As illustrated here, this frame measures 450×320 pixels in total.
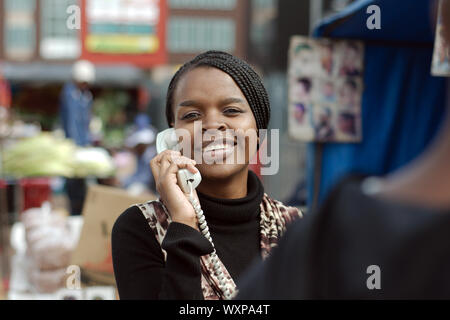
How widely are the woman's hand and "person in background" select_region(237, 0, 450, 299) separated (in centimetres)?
49

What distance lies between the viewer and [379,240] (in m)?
0.49

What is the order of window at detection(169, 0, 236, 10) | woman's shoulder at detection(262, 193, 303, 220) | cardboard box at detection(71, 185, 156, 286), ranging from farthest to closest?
window at detection(169, 0, 236, 10) → cardboard box at detection(71, 185, 156, 286) → woman's shoulder at detection(262, 193, 303, 220)

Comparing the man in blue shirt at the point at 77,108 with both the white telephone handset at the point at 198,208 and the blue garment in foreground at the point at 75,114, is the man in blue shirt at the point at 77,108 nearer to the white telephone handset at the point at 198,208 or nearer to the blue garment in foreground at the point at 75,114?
the blue garment in foreground at the point at 75,114

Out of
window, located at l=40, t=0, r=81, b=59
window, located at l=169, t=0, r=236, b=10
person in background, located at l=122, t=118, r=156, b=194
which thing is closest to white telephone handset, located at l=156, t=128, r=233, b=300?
person in background, located at l=122, t=118, r=156, b=194

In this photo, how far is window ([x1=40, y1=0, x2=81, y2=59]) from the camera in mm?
23156

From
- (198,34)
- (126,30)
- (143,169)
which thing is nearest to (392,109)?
(143,169)

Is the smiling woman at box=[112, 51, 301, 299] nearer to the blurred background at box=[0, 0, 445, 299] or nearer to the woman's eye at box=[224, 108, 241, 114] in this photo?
the woman's eye at box=[224, 108, 241, 114]

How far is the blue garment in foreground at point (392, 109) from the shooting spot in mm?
3682

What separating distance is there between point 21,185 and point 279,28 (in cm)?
710

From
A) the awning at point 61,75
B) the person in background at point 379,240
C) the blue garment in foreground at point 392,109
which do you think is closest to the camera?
the person in background at point 379,240

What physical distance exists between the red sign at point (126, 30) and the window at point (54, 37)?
12.7 meters

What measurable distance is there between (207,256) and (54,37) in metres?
25.1

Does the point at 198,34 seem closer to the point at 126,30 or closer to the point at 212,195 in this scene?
the point at 126,30

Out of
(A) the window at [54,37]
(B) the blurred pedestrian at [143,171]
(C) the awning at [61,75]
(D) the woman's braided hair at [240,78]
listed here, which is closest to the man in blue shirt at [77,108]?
(B) the blurred pedestrian at [143,171]
